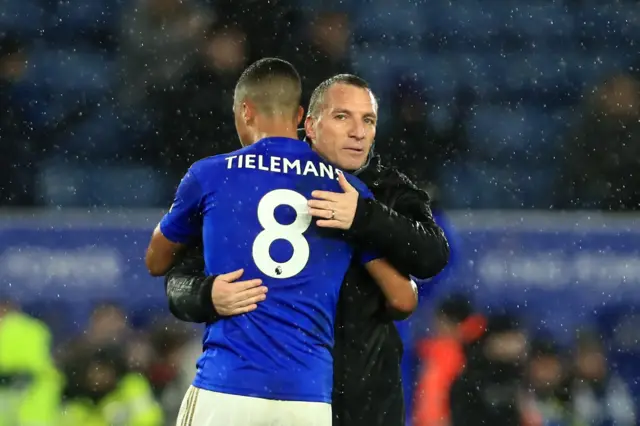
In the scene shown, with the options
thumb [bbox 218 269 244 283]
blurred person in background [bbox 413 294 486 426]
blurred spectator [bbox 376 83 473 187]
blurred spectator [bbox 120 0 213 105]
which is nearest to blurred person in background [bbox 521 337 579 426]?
blurred person in background [bbox 413 294 486 426]

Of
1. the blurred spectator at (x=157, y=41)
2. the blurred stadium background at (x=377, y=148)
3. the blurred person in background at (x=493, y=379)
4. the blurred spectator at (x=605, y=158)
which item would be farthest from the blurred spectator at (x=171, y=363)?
the blurred spectator at (x=605, y=158)

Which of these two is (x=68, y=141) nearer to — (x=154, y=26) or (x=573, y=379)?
(x=154, y=26)

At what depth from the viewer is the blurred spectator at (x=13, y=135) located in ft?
22.2

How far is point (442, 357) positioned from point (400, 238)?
3.11 m

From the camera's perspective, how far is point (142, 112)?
23.1 feet

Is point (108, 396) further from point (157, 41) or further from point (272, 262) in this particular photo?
point (272, 262)

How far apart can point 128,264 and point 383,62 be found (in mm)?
2525

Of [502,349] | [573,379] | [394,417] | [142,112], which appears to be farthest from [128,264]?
[394,417]

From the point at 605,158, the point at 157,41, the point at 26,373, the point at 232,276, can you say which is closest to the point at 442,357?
the point at 605,158

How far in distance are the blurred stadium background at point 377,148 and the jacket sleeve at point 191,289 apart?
2.78 m

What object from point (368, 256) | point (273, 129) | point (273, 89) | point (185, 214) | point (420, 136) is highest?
point (420, 136)

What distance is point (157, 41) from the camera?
7258 mm

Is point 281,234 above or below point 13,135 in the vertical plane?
below

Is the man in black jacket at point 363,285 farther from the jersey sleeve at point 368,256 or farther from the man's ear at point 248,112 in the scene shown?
the man's ear at point 248,112
